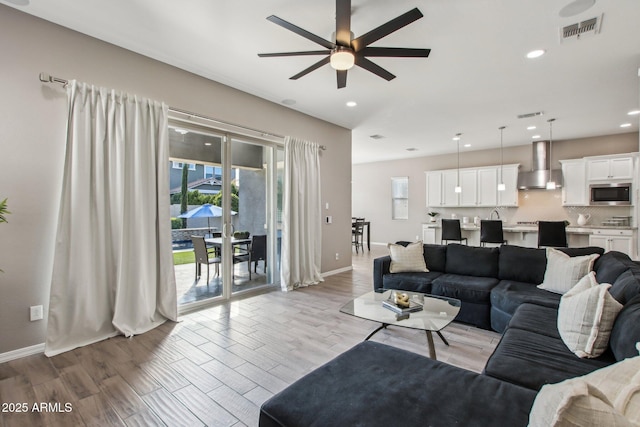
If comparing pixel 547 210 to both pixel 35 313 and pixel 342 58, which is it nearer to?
pixel 342 58

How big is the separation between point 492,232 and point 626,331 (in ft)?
17.6

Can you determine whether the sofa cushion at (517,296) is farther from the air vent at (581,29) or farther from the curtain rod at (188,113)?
the curtain rod at (188,113)

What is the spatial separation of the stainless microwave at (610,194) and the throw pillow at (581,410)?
25.3ft

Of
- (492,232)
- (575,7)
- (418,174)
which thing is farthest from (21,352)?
(418,174)

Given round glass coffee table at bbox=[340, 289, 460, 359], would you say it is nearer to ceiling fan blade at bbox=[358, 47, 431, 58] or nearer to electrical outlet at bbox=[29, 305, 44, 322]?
ceiling fan blade at bbox=[358, 47, 431, 58]

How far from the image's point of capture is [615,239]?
19.3 ft

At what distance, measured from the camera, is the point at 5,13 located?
256cm

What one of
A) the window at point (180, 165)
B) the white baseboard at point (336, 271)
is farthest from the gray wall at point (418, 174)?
the window at point (180, 165)

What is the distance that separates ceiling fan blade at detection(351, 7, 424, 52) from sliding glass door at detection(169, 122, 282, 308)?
7.83 ft

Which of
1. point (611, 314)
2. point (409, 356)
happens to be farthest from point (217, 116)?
point (611, 314)

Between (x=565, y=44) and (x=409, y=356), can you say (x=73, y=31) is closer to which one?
(x=409, y=356)

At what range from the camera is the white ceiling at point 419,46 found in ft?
8.54

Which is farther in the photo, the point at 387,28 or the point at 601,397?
the point at 387,28

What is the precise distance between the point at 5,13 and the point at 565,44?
5.19m
